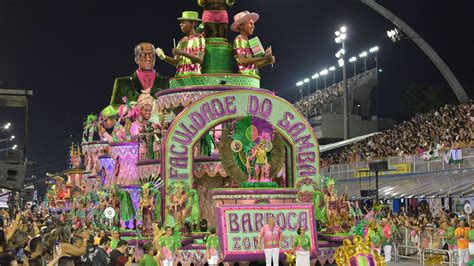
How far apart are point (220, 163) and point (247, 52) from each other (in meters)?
4.87

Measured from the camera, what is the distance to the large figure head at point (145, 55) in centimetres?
3500

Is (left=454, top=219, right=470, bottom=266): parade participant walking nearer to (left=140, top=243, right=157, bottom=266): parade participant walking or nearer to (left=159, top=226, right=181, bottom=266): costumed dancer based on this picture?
(left=159, top=226, right=181, bottom=266): costumed dancer

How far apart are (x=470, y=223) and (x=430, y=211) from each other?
14.7m

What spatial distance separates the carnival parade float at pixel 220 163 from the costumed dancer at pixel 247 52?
0.04 metres

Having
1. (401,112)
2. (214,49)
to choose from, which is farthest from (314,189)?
(401,112)

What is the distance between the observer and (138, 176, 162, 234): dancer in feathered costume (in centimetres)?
2488

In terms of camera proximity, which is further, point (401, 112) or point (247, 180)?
point (401, 112)

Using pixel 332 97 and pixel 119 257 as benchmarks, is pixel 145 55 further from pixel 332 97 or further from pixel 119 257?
pixel 332 97

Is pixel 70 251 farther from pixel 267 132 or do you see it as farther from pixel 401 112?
pixel 401 112

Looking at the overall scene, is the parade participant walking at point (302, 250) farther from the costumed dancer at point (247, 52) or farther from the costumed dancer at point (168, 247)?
the costumed dancer at point (247, 52)

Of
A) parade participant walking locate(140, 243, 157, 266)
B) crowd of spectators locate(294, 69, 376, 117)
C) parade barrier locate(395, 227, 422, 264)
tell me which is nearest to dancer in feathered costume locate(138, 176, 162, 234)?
parade barrier locate(395, 227, 422, 264)

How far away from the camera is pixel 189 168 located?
81.8 feet

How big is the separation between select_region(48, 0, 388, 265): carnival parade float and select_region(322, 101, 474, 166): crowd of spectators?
10838mm

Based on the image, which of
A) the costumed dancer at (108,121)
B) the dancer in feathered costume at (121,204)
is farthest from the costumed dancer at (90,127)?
the dancer in feathered costume at (121,204)
